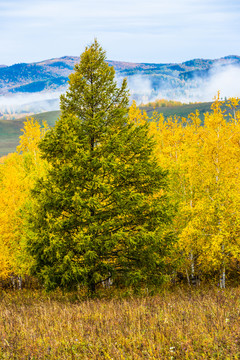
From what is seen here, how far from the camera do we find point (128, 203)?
12.2 meters

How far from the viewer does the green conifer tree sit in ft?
37.7

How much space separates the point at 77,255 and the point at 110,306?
3346 millimetres

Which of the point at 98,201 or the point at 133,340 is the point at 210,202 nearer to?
the point at 98,201

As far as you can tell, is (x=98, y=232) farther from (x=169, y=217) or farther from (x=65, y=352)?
(x=65, y=352)

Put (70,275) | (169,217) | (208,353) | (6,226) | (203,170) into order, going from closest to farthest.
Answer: (208,353), (70,275), (169,217), (203,170), (6,226)

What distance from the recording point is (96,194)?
493 inches

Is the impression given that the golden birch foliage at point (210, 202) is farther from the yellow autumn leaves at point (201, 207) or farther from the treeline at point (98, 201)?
the treeline at point (98, 201)

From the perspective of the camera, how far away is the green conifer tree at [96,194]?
11.5 m

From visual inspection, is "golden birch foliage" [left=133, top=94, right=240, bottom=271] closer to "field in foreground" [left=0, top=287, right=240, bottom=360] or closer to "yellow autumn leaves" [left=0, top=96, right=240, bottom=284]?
"yellow autumn leaves" [left=0, top=96, right=240, bottom=284]

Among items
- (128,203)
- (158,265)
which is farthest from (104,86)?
(158,265)

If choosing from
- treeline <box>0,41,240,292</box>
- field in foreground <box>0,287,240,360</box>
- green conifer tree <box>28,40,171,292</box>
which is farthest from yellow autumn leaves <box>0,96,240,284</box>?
field in foreground <box>0,287,240,360</box>

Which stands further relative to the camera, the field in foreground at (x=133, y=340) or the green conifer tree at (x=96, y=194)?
the green conifer tree at (x=96, y=194)

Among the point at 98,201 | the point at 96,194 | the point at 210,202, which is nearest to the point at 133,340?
the point at 98,201

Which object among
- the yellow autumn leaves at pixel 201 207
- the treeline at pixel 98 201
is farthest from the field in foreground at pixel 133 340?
the yellow autumn leaves at pixel 201 207
